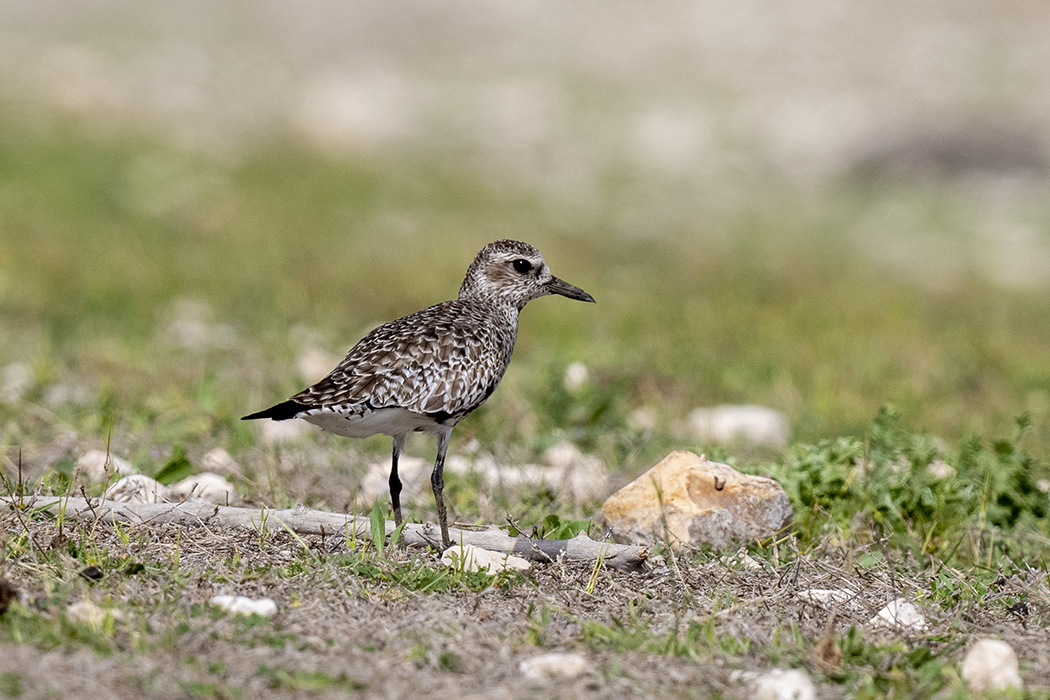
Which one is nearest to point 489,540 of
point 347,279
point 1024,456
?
point 1024,456

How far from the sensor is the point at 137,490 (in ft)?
15.1

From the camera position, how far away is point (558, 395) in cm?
689

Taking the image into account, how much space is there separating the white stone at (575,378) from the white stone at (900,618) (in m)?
3.23

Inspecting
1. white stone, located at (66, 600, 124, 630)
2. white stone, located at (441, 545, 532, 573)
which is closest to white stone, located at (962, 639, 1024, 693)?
white stone, located at (441, 545, 532, 573)

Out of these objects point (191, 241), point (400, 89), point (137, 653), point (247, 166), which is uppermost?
point (400, 89)

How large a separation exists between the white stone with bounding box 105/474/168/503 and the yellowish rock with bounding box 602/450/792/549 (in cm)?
193

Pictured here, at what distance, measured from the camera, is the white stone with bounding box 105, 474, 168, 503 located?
4.59m

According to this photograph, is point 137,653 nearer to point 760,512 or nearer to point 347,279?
point 760,512

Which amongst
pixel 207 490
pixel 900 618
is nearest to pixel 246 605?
pixel 207 490

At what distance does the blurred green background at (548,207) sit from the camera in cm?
783

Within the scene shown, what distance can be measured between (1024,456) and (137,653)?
4233 millimetres

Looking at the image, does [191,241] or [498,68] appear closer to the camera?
[191,241]

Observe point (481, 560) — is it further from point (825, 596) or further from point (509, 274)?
point (509, 274)

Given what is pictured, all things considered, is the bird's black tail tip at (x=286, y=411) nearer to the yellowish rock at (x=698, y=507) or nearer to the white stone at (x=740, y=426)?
the yellowish rock at (x=698, y=507)
